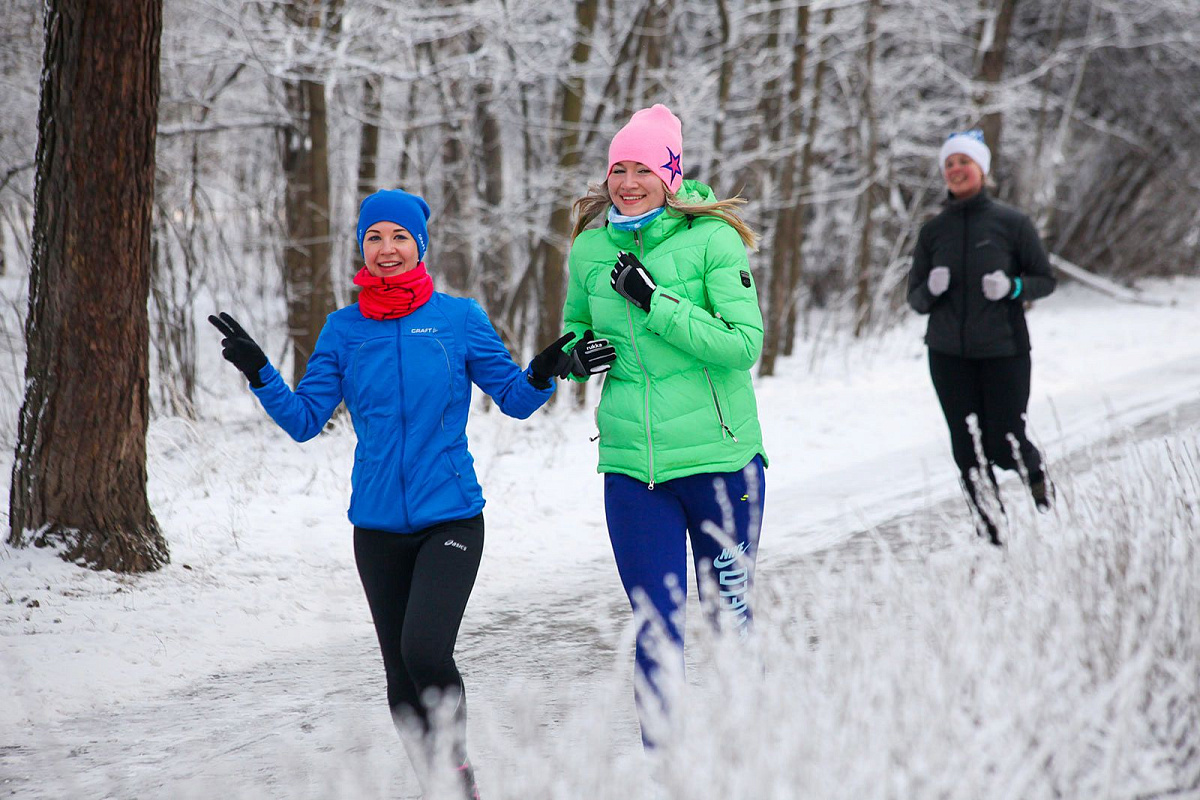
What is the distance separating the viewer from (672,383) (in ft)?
10.5

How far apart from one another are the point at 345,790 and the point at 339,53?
8.18 meters

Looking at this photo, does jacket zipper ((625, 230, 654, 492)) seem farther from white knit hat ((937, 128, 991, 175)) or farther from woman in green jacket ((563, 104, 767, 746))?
white knit hat ((937, 128, 991, 175))

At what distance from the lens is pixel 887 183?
66.2ft

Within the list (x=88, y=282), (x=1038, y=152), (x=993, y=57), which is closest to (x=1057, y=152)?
(x=1038, y=152)

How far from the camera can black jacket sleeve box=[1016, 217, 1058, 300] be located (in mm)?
5418

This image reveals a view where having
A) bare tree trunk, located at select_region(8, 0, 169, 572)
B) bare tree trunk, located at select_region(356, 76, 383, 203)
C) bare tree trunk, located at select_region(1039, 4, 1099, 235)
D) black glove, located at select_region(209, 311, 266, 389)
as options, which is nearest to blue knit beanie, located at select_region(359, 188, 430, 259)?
black glove, located at select_region(209, 311, 266, 389)

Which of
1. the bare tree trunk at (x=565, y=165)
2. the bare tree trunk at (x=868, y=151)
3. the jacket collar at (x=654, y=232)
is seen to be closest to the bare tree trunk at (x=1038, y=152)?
the bare tree trunk at (x=868, y=151)

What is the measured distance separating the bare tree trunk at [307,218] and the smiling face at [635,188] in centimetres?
720

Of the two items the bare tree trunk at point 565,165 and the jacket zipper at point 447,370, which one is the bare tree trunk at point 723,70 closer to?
the bare tree trunk at point 565,165

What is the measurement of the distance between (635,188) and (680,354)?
0.51 meters

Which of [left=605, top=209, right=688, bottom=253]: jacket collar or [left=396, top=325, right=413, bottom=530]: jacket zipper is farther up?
[left=605, top=209, right=688, bottom=253]: jacket collar

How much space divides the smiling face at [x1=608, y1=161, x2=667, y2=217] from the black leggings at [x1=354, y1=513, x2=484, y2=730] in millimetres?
1023

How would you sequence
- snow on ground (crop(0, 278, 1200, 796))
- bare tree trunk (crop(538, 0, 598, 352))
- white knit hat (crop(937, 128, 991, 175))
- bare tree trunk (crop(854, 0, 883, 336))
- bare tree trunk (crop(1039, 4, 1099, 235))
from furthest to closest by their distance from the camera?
bare tree trunk (crop(1039, 4, 1099, 235)), bare tree trunk (crop(854, 0, 883, 336)), bare tree trunk (crop(538, 0, 598, 352)), white knit hat (crop(937, 128, 991, 175)), snow on ground (crop(0, 278, 1200, 796))

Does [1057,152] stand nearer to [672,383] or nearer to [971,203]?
[971,203]
